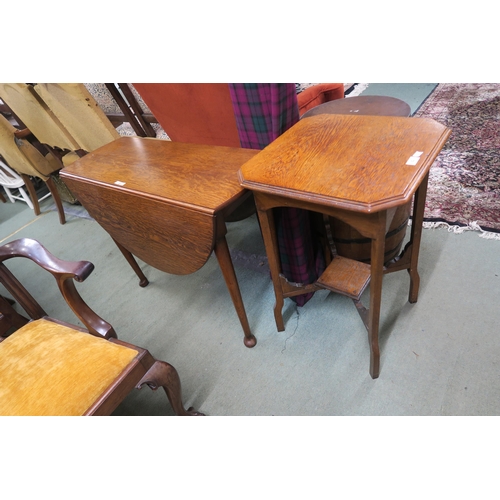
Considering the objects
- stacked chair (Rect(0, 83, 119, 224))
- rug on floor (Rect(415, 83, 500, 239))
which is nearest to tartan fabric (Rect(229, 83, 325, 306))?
rug on floor (Rect(415, 83, 500, 239))

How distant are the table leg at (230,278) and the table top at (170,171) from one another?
161 mm

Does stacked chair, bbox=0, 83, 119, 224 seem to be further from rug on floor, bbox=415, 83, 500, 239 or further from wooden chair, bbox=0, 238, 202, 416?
rug on floor, bbox=415, 83, 500, 239

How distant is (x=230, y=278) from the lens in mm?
1186

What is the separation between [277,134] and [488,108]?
7.91 ft

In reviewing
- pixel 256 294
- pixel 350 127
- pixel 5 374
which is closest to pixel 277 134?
pixel 350 127

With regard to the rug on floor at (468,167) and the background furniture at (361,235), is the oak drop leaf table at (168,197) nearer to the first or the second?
the background furniture at (361,235)

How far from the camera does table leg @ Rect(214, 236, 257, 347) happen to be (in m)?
1.08

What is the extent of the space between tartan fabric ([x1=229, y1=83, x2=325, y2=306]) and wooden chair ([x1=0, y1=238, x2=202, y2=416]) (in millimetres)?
675

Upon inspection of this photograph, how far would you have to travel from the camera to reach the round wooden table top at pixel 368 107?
4.67 feet

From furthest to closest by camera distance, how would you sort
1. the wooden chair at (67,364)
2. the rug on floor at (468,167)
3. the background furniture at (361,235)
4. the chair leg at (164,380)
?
the rug on floor at (468,167) → the background furniture at (361,235) → the chair leg at (164,380) → the wooden chair at (67,364)

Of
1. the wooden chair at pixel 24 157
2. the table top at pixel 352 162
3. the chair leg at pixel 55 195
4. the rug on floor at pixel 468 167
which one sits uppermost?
the table top at pixel 352 162

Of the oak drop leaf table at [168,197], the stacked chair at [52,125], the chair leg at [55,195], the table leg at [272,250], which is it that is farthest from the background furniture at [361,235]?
the chair leg at [55,195]

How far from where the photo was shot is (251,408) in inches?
48.4

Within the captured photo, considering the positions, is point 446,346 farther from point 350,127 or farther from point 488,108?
point 488,108
